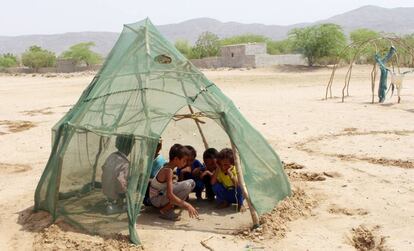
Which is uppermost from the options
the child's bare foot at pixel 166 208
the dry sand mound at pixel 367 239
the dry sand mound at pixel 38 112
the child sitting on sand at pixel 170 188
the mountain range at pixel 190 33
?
the mountain range at pixel 190 33

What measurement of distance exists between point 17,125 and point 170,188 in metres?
9.75

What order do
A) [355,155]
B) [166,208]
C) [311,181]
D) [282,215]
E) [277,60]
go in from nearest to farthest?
[282,215]
[166,208]
[311,181]
[355,155]
[277,60]

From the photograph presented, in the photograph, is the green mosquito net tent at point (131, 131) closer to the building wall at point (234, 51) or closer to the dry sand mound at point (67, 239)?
the dry sand mound at point (67, 239)

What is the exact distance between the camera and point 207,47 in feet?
169

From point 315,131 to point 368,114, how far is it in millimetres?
2872

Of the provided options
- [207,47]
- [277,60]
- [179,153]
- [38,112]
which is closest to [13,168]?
[179,153]

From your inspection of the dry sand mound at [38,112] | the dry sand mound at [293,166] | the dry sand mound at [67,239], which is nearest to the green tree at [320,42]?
the dry sand mound at [38,112]

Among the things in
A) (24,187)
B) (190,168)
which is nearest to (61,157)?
(190,168)

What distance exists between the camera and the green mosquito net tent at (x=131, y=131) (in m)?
5.40

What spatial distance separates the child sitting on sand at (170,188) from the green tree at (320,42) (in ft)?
103

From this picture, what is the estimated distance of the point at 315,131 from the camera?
11.3 m

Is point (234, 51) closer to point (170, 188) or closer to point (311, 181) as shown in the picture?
point (311, 181)

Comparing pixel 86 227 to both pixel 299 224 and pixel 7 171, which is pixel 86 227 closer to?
pixel 299 224

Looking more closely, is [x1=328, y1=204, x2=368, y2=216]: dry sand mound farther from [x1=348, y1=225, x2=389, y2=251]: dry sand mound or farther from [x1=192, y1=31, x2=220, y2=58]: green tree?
[x1=192, y1=31, x2=220, y2=58]: green tree
